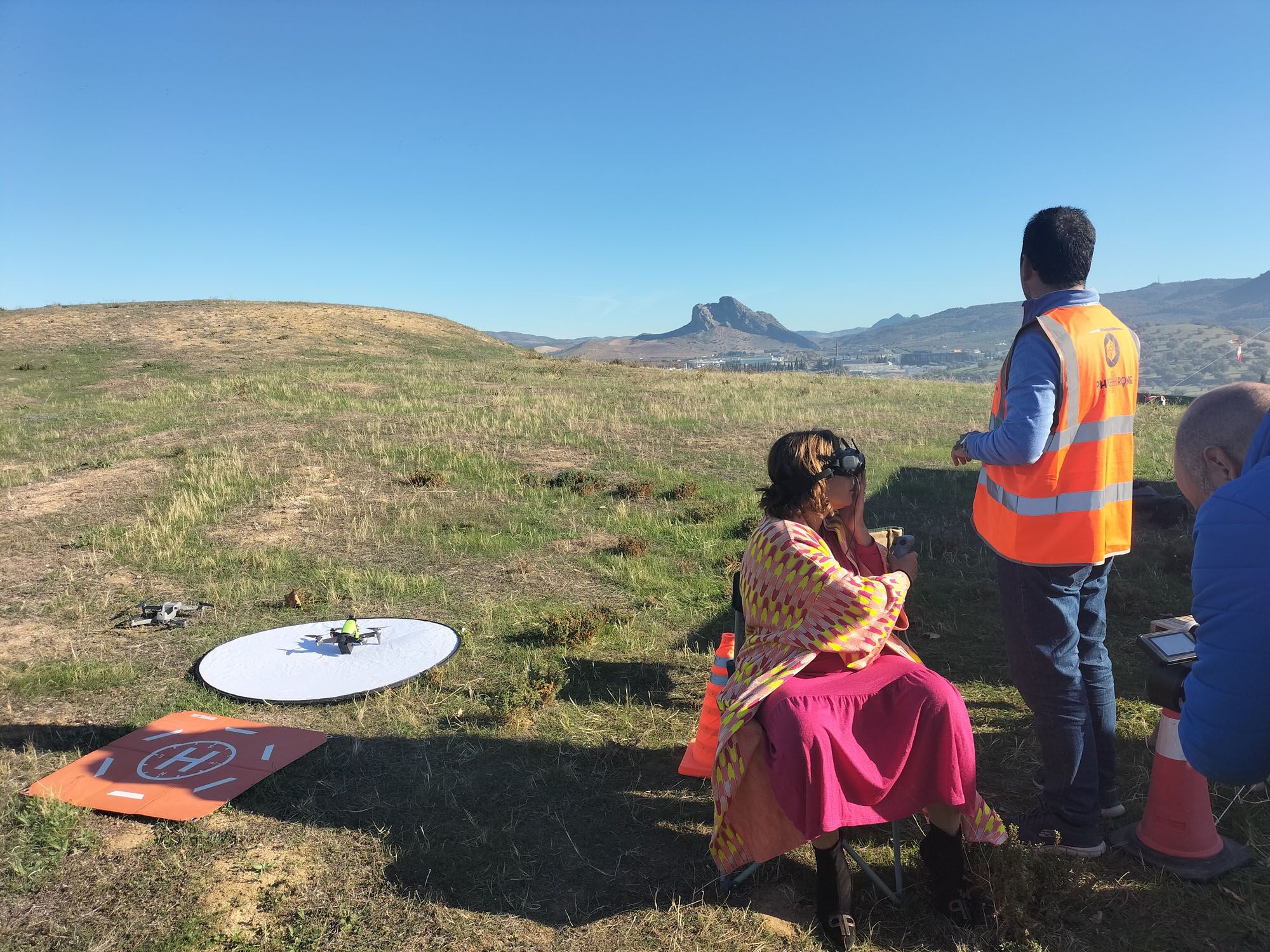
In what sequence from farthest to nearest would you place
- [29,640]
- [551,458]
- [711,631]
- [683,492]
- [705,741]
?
1. [551,458]
2. [683,492]
3. [711,631]
4. [29,640]
5. [705,741]

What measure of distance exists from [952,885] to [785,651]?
1106mm

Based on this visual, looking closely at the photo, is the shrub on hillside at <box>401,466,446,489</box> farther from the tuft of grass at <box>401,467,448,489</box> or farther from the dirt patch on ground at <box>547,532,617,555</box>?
the dirt patch on ground at <box>547,532,617,555</box>

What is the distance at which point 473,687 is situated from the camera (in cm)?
514

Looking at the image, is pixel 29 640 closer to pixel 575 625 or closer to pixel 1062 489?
pixel 575 625

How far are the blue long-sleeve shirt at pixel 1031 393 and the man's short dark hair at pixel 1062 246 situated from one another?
2.7 inches

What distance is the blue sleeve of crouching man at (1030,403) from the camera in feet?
10.1

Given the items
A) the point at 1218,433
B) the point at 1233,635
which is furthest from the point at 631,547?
A: the point at 1233,635

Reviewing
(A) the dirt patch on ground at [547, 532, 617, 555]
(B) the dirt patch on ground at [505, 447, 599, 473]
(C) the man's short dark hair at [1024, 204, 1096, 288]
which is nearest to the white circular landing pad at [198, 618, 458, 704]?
(A) the dirt patch on ground at [547, 532, 617, 555]

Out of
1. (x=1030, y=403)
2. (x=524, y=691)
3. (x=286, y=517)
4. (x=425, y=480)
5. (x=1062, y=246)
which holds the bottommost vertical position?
(x=524, y=691)

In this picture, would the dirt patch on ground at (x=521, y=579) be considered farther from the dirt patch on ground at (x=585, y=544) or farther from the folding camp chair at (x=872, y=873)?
the folding camp chair at (x=872, y=873)

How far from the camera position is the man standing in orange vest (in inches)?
122

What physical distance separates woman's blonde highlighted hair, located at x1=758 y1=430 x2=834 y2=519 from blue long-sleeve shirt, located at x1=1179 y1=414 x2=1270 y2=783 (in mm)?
1496

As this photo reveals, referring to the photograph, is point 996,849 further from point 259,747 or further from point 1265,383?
point 259,747

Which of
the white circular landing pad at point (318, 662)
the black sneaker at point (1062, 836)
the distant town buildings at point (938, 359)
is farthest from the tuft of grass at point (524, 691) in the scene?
the distant town buildings at point (938, 359)
